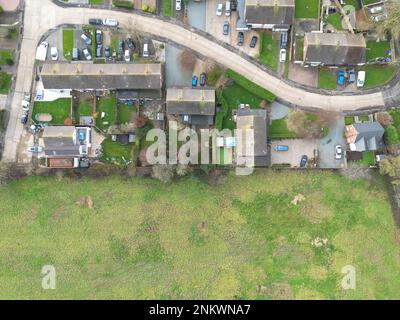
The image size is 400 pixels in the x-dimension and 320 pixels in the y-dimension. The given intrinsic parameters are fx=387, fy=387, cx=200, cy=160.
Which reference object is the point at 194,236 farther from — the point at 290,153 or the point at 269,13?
the point at 269,13

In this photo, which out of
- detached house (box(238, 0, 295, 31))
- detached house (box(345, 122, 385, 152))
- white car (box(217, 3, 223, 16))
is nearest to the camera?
detached house (box(238, 0, 295, 31))

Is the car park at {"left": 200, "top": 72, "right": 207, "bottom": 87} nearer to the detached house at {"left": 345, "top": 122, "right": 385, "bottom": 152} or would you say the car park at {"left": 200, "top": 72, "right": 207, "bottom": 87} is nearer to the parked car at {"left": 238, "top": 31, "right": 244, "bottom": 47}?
the parked car at {"left": 238, "top": 31, "right": 244, "bottom": 47}

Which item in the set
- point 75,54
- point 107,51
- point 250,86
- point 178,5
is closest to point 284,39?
point 250,86

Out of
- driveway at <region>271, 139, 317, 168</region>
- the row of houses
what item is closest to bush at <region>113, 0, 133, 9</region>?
the row of houses

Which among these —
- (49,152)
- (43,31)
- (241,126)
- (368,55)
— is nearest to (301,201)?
→ (241,126)

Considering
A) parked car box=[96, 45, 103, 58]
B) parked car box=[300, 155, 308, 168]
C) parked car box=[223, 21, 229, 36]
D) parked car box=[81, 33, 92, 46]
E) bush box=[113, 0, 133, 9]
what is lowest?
parked car box=[300, 155, 308, 168]

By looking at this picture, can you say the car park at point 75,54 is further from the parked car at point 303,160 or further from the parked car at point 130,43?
the parked car at point 303,160
